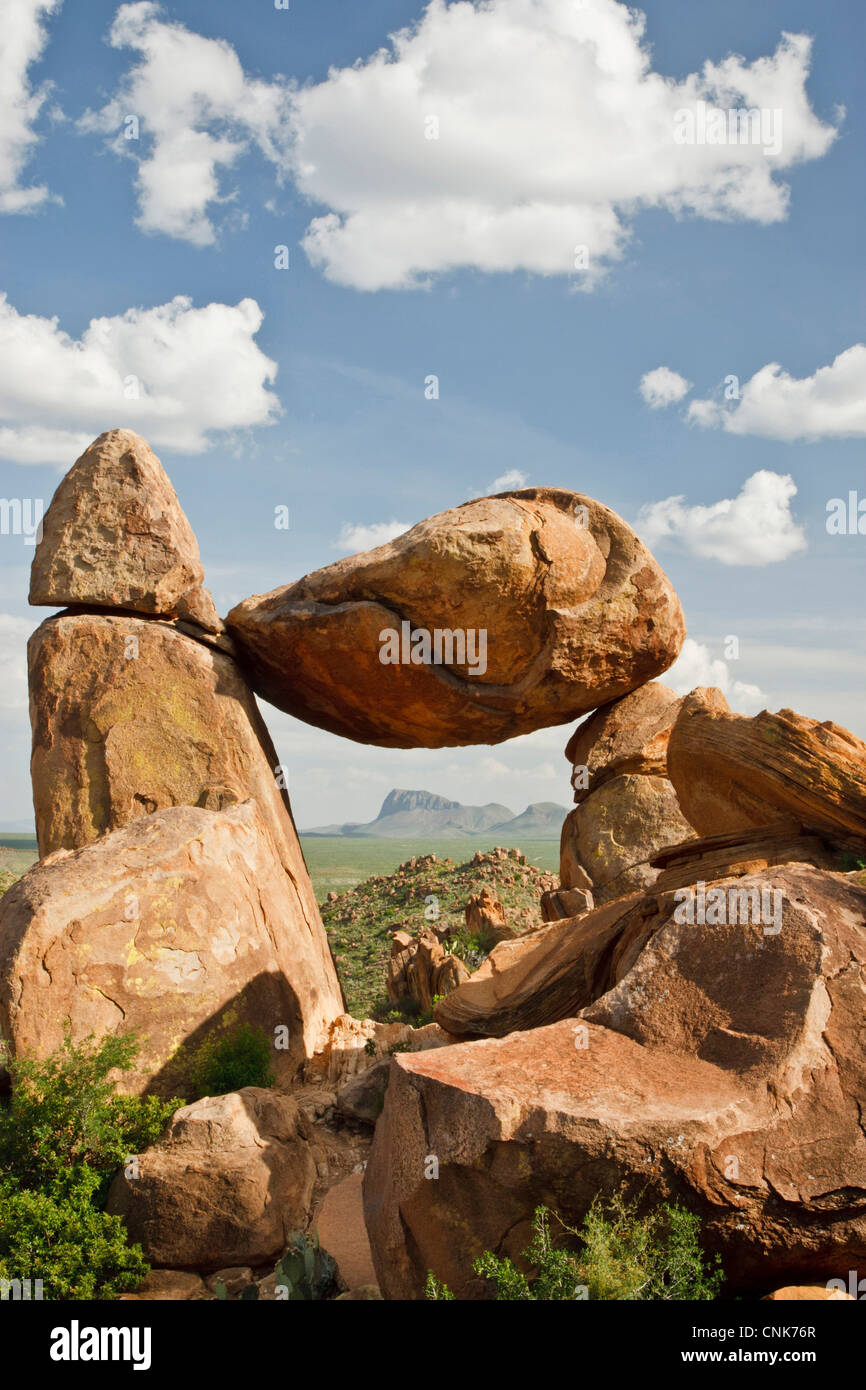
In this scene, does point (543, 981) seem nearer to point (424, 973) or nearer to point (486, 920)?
point (424, 973)

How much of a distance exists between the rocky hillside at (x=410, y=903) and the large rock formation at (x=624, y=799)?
5057mm

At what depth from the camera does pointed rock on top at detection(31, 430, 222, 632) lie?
12.6 m

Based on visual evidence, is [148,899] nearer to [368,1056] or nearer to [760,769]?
[368,1056]

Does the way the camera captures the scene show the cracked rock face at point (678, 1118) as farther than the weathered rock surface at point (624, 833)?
No

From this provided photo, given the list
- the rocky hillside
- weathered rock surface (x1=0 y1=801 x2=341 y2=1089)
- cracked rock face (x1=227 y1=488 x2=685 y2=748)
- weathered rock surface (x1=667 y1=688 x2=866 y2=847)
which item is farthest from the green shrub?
the rocky hillside

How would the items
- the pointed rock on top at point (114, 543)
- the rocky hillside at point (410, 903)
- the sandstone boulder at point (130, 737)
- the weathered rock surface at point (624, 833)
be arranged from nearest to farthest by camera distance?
the sandstone boulder at point (130, 737) → the pointed rock on top at point (114, 543) → the weathered rock surface at point (624, 833) → the rocky hillside at point (410, 903)

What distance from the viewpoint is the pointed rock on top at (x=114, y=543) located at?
12586mm

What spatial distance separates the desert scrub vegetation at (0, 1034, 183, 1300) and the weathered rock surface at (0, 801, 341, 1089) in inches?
12.9

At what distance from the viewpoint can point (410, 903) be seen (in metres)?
28.1

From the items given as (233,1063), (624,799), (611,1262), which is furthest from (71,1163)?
(624,799)

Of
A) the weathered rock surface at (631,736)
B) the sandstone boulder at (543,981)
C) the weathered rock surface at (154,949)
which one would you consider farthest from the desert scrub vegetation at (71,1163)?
the weathered rock surface at (631,736)

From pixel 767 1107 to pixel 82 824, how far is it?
28.5 ft

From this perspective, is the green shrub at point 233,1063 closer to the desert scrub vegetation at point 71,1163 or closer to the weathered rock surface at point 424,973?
the desert scrub vegetation at point 71,1163

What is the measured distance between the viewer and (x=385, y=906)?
92.9 ft
